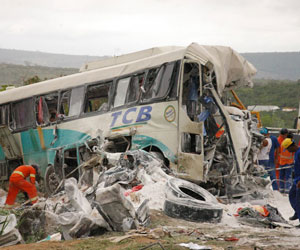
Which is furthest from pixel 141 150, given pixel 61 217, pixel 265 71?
pixel 265 71

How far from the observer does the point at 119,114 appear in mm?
10844

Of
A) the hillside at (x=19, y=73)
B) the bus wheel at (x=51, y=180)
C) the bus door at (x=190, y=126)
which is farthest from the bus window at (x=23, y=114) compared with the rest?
the hillside at (x=19, y=73)

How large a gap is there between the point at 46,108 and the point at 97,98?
1.65 meters

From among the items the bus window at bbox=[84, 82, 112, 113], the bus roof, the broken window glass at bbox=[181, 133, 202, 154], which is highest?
the bus roof

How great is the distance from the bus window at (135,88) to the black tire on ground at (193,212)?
3.39 meters

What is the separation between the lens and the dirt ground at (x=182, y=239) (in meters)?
5.72

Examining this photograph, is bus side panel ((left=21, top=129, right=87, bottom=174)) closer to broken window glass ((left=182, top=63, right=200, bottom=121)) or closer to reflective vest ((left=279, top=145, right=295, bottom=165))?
broken window glass ((left=182, top=63, right=200, bottom=121))

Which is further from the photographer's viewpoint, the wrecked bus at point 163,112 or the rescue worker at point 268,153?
the rescue worker at point 268,153

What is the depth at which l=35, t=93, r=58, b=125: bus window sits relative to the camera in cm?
1248

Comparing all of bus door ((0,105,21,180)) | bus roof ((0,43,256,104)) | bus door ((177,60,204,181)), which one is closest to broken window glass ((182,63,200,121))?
bus door ((177,60,204,181))

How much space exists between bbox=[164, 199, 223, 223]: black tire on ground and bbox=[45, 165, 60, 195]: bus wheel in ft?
16.1

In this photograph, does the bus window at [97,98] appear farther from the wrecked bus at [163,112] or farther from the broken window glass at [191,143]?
the broken window glass at [191,143]

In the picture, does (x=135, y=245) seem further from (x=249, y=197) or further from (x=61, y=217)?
(x=249, y=197)

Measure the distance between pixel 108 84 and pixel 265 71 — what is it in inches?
4710
